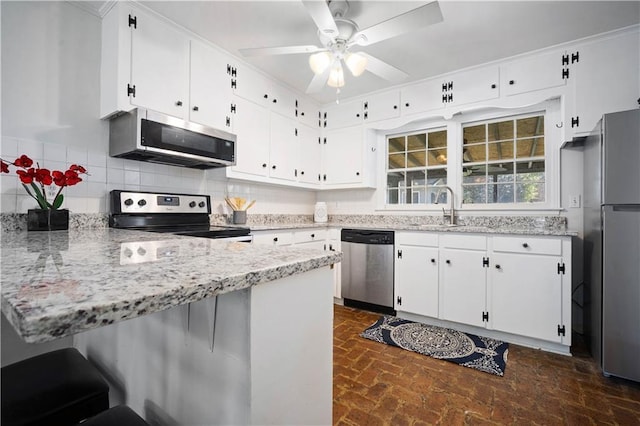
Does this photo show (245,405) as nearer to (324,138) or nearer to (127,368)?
(127,368)

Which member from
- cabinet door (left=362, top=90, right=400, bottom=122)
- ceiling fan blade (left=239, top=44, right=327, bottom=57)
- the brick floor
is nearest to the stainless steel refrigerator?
the brick floor

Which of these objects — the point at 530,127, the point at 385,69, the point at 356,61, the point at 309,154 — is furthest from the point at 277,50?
the point at 530,127

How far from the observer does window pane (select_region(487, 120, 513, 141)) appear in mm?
3039

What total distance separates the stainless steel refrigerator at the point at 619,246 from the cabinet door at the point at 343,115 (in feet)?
7.69

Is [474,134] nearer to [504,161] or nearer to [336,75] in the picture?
[504,161]

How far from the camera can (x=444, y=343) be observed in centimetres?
238

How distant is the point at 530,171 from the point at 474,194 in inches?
21.2

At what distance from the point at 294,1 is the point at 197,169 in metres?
1.67

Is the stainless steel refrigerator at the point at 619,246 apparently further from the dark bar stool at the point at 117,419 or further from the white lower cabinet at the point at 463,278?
the dark bar stool at the point at 117,419

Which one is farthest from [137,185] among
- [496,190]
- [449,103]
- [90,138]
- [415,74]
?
[496,190]

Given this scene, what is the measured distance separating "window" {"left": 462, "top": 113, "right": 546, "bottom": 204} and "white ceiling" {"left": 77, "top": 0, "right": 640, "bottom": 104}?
691 mm

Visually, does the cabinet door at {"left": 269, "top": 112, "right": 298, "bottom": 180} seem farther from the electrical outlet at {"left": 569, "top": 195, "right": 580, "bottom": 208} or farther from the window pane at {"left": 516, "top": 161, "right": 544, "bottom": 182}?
the electrical outlet at {"left": 569, "top": 195, "right": 580, "bottom": 208}

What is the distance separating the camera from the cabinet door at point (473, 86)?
2.86 m

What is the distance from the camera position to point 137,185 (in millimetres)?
2408
